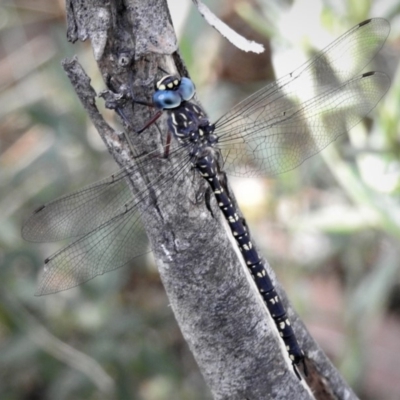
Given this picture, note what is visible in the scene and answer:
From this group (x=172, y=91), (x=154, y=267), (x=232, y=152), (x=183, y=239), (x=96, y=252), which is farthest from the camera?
(x=154, y=267)

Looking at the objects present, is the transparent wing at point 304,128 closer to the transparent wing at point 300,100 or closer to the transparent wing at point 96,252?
the transparent wing at point 300,100

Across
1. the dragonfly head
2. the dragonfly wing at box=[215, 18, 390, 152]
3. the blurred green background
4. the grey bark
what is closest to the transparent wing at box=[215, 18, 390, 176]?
the dragonfly wing at box=[215, 18, 390, 152]

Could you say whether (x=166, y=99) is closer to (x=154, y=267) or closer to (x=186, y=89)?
(x=186, y=89)

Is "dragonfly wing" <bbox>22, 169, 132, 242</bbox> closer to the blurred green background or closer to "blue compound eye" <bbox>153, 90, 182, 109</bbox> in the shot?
"blue compound eye" <bbox>153, 90, 182, 109</bbox>

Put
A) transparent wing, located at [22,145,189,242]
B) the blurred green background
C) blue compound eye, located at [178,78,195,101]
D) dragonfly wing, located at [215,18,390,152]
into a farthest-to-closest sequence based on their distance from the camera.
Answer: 1. the blurred green background
2. dragonfly wing, located at [215,18,390,152]
3. transparent wing, located at [22,145,189,242]
4. blue compound eye, located at [178,78,195,101]

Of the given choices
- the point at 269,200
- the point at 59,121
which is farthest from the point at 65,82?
the point at 269,200

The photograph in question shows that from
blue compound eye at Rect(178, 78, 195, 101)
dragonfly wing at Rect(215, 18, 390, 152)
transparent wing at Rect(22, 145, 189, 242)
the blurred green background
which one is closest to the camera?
blue compound eye at Rect(178, 78, 195, 101)

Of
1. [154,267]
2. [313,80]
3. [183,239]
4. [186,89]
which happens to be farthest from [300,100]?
[154,267]
